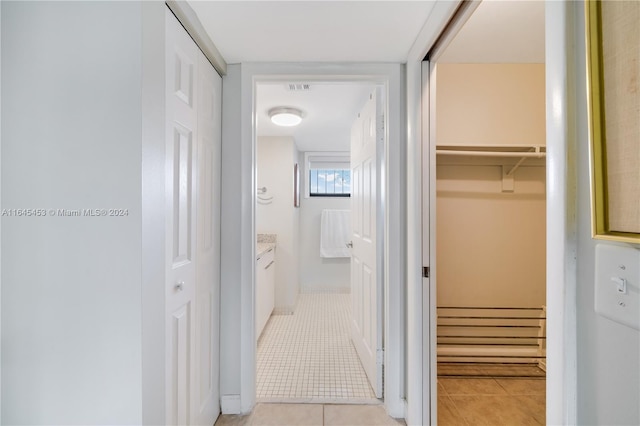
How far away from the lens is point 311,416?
1.63 m

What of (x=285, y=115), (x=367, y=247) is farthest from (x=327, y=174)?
(x=367, y=247)

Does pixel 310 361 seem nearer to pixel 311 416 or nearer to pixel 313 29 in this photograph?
pixel 311 416

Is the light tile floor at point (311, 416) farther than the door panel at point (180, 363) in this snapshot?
Yes

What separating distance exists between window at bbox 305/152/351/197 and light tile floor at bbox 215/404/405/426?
2.91m

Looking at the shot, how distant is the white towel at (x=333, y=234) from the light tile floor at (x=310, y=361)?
917 mm

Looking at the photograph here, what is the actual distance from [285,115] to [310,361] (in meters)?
2.10

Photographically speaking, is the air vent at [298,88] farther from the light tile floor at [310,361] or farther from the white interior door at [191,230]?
the light tile floor at [310,361]

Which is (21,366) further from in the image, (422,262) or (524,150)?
(524,150)

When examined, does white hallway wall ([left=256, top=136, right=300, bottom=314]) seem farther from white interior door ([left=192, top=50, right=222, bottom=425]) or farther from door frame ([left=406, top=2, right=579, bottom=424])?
door frame ([left=406, top=2, right=579, bottom=424])

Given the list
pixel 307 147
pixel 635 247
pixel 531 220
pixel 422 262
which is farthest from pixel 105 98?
pixel 307 147

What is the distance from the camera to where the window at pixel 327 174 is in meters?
4.19

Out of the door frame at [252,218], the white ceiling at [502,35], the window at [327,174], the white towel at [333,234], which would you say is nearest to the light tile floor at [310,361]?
the door frame at [252,218]

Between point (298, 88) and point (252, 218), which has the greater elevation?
point (298, 88)

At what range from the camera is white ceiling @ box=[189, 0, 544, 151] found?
46.8 inches
